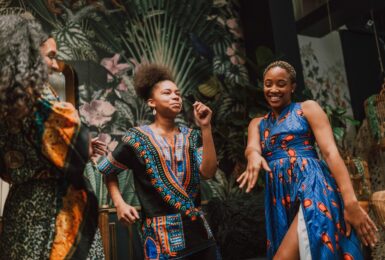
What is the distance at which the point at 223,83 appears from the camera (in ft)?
14.4

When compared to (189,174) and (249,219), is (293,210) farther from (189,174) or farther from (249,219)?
(249,219)

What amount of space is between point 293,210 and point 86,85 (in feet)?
7.76

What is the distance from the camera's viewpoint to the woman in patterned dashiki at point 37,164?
1.40 m

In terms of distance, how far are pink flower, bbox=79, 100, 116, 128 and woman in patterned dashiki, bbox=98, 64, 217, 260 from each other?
1.49 m

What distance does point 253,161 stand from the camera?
1.83m

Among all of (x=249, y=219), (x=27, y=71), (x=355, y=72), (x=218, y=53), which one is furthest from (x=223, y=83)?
(x=27, y=71)

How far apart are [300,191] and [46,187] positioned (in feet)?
3.59

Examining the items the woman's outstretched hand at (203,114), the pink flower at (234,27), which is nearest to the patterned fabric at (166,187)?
the woman's outstretched hand at (203,114)

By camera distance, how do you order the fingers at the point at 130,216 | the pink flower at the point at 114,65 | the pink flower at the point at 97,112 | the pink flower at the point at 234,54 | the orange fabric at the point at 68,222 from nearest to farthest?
the orange fabric at the point at 68,222
the fingers at the point at 130,216
the pink flower at the point at 97,112
the pink flower at the point at 114,65
the pink flower at the point at 234,54

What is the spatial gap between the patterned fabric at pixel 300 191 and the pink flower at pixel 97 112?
1927 millimetres

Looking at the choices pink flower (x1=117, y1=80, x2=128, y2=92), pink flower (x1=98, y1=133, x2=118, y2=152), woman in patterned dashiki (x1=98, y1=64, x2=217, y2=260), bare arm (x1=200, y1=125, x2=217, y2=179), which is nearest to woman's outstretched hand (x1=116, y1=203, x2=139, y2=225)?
woman in patterned dashiki (x1=98, y1=64, x2=217, y2=260)

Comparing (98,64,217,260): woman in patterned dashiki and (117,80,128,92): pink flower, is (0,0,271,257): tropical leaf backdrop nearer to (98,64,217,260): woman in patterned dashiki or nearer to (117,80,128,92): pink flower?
(117,80,128,92): pink flower

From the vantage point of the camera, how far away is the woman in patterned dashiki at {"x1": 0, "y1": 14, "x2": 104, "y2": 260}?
1404 mm

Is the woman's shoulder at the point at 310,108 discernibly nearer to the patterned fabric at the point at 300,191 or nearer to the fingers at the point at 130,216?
the patterned fabric at the point at 300,191
